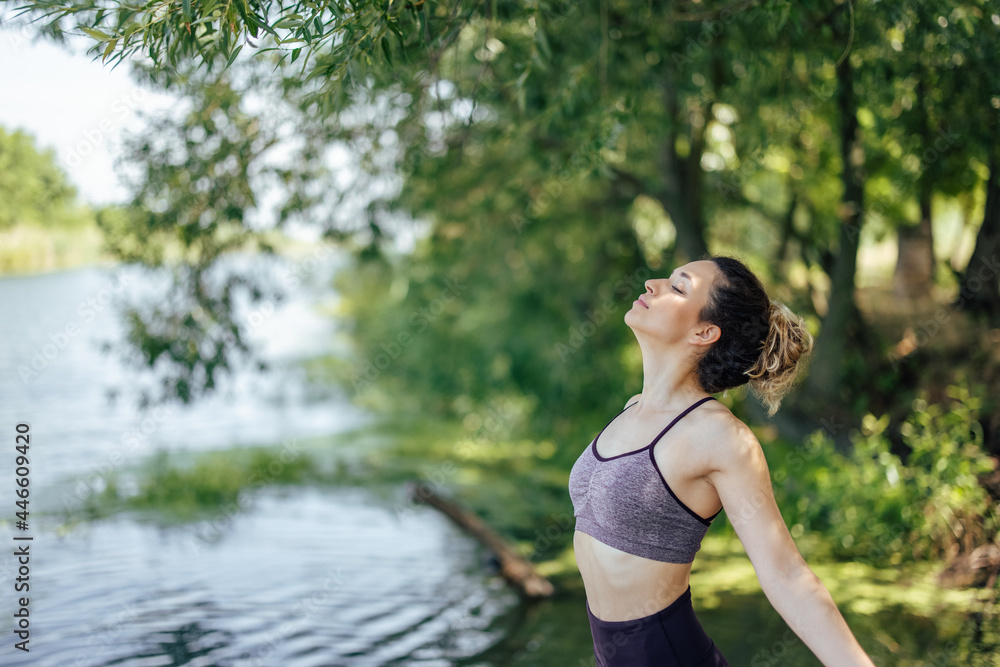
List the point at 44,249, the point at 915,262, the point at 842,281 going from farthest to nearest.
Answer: the point at 915,262
the point at 44,249
the point at 842,281

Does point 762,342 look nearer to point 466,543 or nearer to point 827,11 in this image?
point 827,11

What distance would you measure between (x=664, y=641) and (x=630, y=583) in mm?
148

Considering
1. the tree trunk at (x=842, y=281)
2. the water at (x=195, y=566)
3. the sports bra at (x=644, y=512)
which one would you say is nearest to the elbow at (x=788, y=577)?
the sports bra at (x=644, y=512)

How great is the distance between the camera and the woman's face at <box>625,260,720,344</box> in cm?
190

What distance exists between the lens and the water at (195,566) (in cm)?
464

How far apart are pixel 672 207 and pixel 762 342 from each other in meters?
6.39

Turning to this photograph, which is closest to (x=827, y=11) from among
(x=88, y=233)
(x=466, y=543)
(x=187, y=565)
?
(x=466, y=543)

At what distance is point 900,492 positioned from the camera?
5852 millimetres

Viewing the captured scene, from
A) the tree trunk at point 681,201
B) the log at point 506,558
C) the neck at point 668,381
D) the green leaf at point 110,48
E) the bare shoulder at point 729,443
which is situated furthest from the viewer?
the tree trunk at point 681,201

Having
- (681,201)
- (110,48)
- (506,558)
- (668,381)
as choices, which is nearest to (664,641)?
(668,381)

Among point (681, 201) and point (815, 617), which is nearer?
point (815, 617)

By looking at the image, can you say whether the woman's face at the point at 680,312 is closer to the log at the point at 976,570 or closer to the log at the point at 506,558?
the log at the point at 506,558

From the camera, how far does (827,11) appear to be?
496 centimetres

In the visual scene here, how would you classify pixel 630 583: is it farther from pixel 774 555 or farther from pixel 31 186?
pixel 31 186
